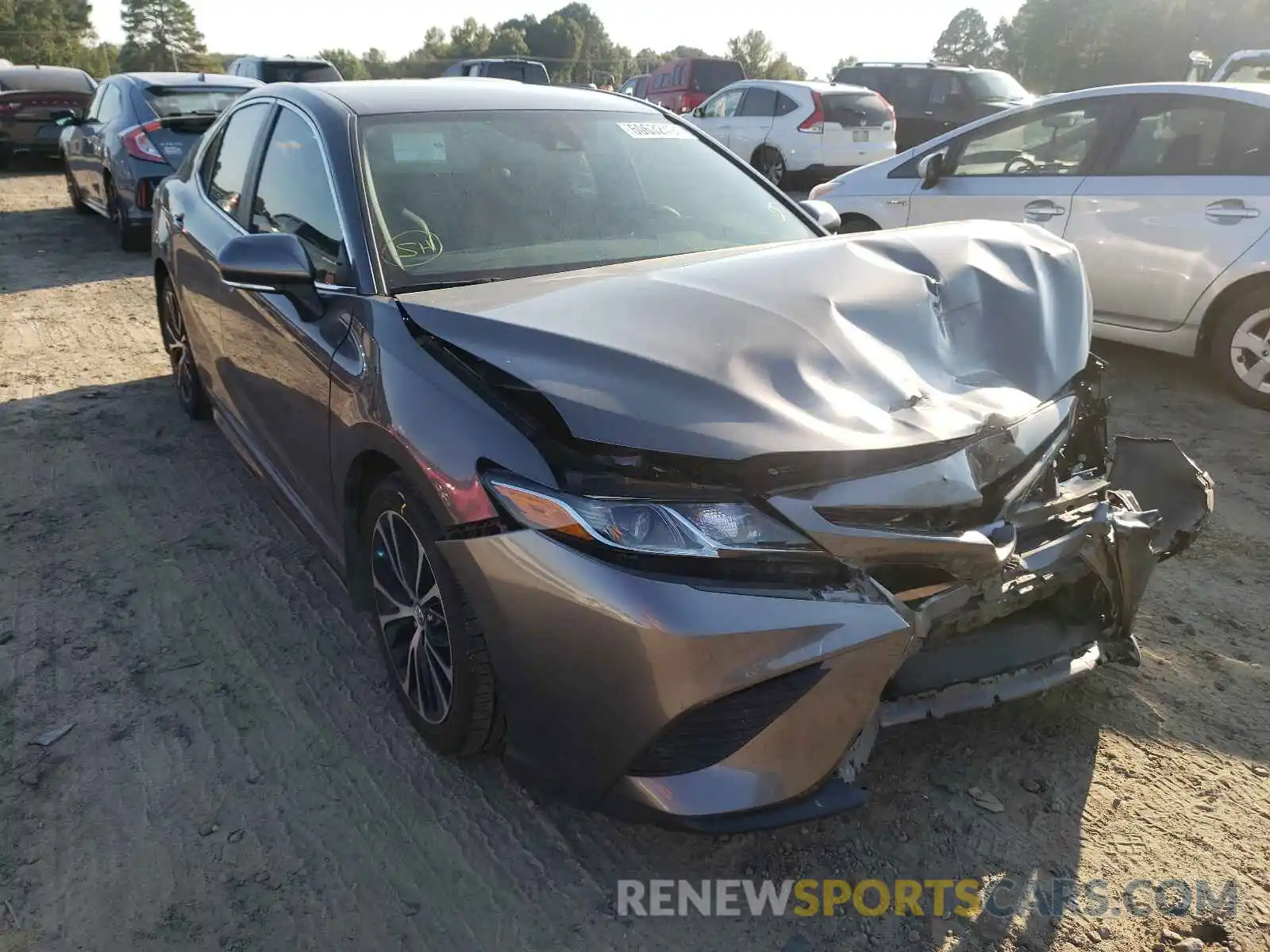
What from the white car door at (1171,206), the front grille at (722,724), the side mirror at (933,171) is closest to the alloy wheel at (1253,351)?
the white car door at (1171,206)

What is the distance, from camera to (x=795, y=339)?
2.29 metres

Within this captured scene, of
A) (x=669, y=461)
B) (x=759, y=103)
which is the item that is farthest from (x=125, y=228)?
(x=669, y=461)

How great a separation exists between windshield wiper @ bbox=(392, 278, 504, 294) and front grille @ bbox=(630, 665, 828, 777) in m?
1.43

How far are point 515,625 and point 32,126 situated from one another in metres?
16.9

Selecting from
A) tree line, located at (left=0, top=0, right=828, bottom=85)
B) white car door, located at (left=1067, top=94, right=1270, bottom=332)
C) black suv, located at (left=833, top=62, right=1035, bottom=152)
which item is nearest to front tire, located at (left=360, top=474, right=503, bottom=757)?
white car door, located at (left=1067, top=94, right=1270, bottom=332)

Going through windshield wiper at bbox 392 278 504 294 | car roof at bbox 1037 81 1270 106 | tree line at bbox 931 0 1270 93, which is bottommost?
windshield wiper at bbox 392 278 504 294

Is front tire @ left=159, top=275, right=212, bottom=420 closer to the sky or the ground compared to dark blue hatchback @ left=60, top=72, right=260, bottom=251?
closer to the ground

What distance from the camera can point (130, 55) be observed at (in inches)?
2960

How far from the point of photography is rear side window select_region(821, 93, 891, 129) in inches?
513

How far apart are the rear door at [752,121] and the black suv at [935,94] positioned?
7.71 ft

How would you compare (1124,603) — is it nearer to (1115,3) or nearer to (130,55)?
(1115,3)

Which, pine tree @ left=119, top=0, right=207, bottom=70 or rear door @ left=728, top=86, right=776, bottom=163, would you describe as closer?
rear door @ left=728, top=86, right=776, bottom=163

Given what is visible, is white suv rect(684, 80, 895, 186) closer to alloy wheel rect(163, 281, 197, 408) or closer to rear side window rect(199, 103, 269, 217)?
alloy wheel rect(163, 281, 197, 408)

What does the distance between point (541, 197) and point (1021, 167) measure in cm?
398
